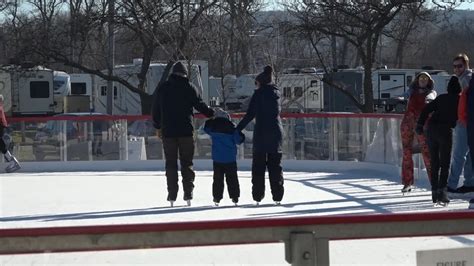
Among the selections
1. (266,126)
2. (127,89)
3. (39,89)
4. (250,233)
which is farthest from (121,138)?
(39,89)

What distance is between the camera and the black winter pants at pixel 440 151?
34.2 feet

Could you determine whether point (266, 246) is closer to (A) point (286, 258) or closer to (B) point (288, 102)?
(A) point (286, 258)

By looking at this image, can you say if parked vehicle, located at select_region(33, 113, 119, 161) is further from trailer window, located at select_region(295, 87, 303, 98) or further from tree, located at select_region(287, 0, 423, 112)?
trailer window, located at select_region(295, 87, 303, 98)

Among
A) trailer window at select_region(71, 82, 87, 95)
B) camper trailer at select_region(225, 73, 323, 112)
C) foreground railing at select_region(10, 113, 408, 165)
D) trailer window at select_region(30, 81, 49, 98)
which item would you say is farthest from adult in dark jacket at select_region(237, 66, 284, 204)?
trailer window at select_region(71, 82, 87, 95)

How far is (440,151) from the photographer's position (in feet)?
34.6

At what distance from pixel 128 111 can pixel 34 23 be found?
15.7ft

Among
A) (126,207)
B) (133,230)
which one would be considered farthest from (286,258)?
(126,207)

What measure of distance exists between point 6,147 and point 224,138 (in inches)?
311

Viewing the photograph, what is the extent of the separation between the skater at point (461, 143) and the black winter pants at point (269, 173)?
1.98m

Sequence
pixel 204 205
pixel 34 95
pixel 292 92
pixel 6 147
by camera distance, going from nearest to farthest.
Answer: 1. pixel 204 205
2. pixel 6 147
3. pixel 292 92
4. pixel 34 95

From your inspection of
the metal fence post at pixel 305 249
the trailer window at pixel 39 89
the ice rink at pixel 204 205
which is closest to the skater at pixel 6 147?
the ice rink at pixel 204 205

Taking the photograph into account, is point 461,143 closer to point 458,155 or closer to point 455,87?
point 458,155

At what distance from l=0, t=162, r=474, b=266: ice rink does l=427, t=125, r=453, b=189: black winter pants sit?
0.32m

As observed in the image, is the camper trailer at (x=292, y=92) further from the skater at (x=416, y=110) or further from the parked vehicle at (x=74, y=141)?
the skater at (x=416, y=110)
